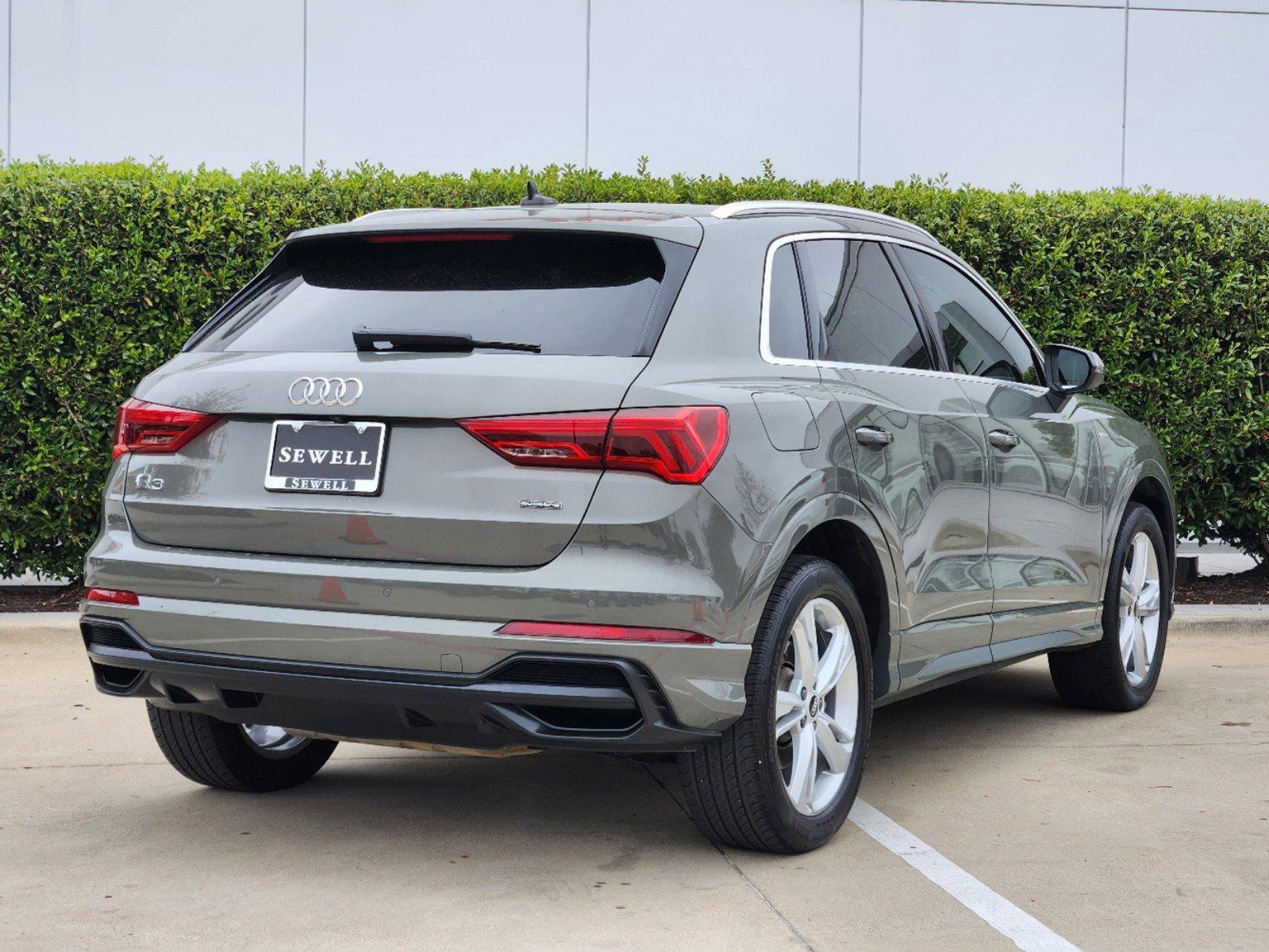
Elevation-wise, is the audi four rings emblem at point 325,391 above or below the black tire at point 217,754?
above

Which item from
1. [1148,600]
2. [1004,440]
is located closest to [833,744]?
[1004,440]

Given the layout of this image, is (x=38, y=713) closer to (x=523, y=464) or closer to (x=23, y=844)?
(x=23, y=844)

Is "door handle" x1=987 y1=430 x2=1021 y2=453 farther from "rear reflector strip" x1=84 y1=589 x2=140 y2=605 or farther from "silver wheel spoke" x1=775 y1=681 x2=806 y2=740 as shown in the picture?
"rear reflector strip" x1=84 y1=589 x2=140 y2=605

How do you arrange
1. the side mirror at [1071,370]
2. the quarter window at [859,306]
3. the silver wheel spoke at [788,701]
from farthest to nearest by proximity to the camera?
the side mirror at [1071,370] < the quarter window at [859,306] < the silver wheel spoke at [788,701]

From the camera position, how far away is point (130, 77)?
39.2ft

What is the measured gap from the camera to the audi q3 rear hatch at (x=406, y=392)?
142 inches

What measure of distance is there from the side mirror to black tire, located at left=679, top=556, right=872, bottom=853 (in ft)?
6.48

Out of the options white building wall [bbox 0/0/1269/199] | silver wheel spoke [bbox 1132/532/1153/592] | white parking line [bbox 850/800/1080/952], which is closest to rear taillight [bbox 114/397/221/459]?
white parking line [bbox 850/800/1080/952]

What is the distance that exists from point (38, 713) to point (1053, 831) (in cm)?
400

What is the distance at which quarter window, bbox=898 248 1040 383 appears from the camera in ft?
17.0

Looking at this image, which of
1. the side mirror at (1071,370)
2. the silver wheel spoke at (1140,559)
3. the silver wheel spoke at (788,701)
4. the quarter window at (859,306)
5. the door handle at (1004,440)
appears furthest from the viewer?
the silver wheel spoke at (1140,559)

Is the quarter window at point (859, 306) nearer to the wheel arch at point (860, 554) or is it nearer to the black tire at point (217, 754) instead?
the wheel arch at point (860, 554)

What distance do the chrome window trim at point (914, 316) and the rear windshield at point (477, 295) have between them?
37 cm

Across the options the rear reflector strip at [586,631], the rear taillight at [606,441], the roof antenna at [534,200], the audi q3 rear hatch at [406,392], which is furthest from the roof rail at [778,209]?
the rear reflector strip at [586,631]
